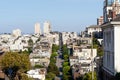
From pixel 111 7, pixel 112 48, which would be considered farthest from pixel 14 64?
pixel 112 48

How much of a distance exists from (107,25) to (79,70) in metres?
50.9

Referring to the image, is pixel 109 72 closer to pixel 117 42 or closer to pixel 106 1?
pixel 117 42

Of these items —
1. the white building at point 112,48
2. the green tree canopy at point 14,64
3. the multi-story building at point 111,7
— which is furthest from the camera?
the green tree canopy at point 14,64

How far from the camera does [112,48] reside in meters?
28.7

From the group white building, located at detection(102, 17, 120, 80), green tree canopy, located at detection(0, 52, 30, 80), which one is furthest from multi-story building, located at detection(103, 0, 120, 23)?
green tree canopy, located at detection(0, 52, 30, 80)

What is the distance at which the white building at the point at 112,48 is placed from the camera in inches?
1096

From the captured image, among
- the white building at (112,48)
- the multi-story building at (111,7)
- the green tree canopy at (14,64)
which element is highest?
the multi-story building at (111,7)

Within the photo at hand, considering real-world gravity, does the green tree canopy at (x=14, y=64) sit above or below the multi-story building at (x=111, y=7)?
below

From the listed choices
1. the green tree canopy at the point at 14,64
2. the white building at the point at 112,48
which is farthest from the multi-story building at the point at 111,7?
the green tree canopy at the point at 14,64

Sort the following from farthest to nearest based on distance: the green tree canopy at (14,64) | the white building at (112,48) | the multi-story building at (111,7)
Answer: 1. the green tree canopy at (14,64)
2. the multi-story building at (111,7)
3. the white building at (112,48)

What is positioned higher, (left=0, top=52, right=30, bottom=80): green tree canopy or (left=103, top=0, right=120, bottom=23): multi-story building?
(left=103, top=0, right=120, bottom=23): multi-story building

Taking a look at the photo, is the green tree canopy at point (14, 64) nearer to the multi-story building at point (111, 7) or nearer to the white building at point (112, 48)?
the multi-story building at point (111, 7)

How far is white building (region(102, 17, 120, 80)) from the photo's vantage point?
91.3ft

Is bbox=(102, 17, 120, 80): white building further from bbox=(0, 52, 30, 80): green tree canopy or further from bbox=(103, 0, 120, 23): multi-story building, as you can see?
bbox=(0, 52, 30, 80): green tree canopy
